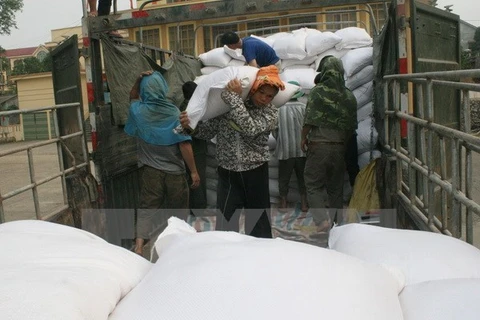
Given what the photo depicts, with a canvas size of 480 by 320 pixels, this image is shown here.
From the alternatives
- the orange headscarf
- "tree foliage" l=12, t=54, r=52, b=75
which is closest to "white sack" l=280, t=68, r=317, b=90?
the orange headscarf

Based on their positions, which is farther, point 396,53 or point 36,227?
point 396,53

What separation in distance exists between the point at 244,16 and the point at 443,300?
2903 millimetres

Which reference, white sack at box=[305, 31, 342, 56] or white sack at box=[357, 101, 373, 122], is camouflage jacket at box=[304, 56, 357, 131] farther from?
white sack at box=[305, 31, 342, 56]

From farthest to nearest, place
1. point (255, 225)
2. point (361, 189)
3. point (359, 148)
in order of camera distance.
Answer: point (359, 148)
point (361, 189)
point (255, 225)

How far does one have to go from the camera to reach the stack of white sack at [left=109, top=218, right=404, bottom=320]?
1.37 m

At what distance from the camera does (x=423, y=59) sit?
12.1 ft

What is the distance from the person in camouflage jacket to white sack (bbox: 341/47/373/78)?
2.37ft

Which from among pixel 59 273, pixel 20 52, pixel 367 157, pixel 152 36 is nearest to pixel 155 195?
pixel 367 157

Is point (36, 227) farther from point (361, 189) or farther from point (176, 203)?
point (361, 189)

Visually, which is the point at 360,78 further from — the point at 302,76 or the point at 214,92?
the point at 214,92

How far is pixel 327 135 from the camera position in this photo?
4480mm

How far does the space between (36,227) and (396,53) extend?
2.66 metres

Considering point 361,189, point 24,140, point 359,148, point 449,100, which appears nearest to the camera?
point 449,100

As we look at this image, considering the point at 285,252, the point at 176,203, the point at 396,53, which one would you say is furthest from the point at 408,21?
the point at 285,252
